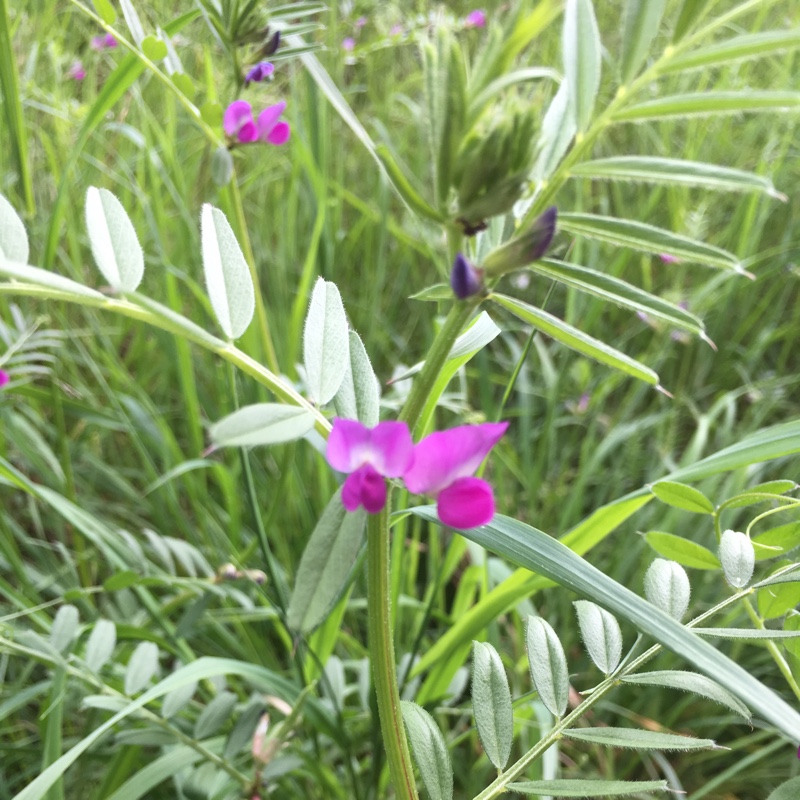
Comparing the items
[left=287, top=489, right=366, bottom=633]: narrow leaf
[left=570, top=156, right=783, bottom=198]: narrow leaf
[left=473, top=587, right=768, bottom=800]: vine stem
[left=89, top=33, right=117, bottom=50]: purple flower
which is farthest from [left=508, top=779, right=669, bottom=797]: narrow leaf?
[left=89, top=33, right=117, bottom=50]: purple flower

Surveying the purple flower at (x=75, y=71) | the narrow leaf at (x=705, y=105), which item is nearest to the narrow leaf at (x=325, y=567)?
the narrow leaf at (x=705, y=105)

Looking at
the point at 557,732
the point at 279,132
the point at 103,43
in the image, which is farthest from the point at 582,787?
the point at 103,43

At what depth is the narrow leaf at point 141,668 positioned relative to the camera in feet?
1.93

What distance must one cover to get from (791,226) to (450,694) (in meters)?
1.27

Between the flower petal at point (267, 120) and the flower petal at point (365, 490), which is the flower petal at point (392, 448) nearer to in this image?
the flower petal at point (365, 490)

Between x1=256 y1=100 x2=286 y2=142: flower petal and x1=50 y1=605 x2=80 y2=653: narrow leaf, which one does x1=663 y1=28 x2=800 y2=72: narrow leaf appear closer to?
x1=256 y1=100 x2=286 y2=142: flower petal

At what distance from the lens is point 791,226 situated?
4.76ft

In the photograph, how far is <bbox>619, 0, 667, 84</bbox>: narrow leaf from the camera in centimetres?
29

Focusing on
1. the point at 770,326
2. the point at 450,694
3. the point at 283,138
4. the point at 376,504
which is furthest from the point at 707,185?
the point at 770,326

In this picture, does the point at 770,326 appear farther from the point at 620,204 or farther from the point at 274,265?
the point at 274,265

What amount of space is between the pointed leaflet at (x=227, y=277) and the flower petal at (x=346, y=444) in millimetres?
98

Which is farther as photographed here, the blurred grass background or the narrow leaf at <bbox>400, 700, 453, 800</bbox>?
the blurred grass background

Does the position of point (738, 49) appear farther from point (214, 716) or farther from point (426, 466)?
point (214, 716)

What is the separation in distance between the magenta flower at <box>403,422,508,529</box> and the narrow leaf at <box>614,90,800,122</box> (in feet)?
0.50
